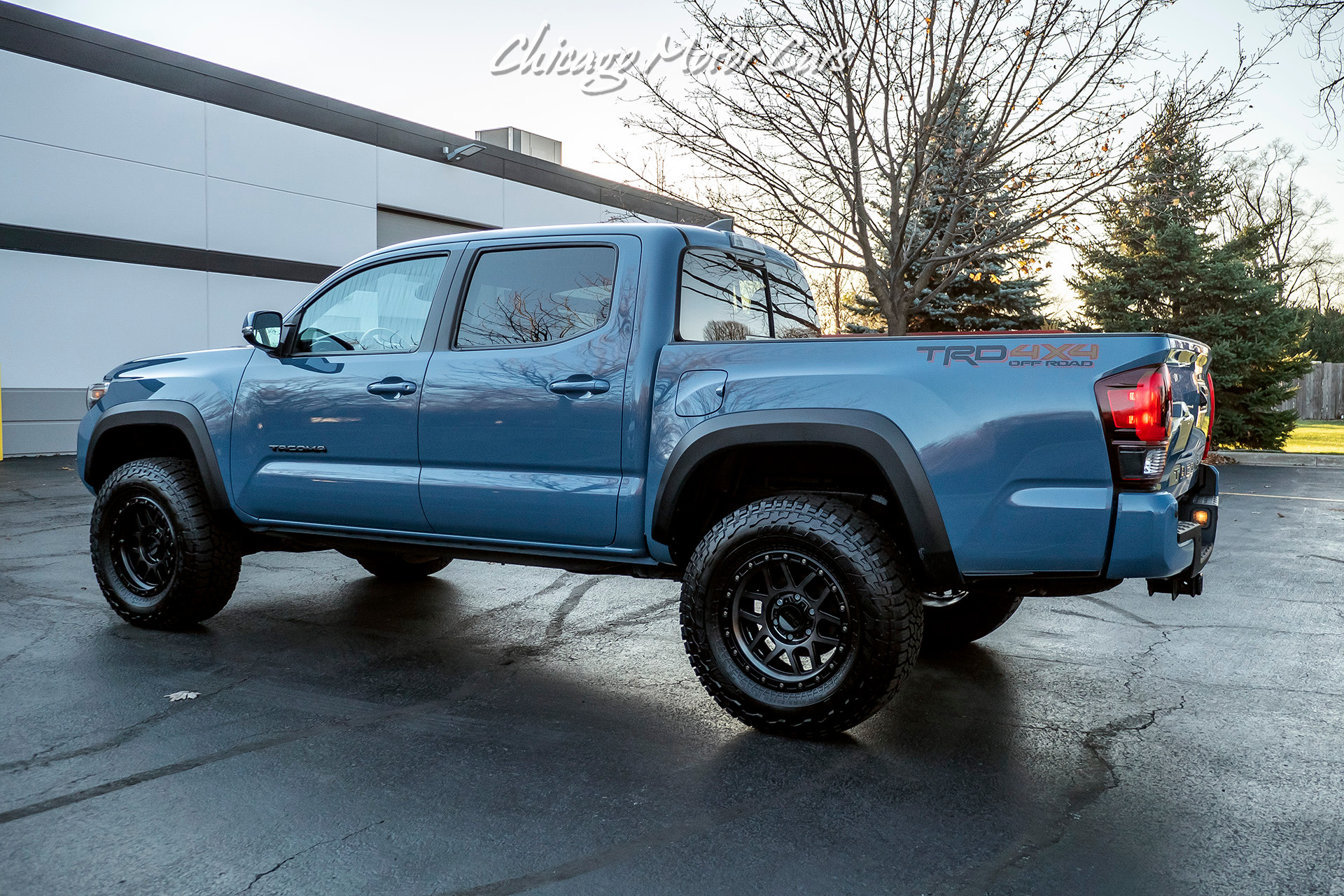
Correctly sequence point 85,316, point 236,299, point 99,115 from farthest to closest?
point 236,299 → point 85,316 → point 99,115

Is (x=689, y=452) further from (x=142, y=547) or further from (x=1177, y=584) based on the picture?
(x=142, y=547)

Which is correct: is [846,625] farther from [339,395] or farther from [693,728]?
[339,395]

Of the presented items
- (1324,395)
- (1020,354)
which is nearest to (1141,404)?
(1020,354)

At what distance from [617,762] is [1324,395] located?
4177cm

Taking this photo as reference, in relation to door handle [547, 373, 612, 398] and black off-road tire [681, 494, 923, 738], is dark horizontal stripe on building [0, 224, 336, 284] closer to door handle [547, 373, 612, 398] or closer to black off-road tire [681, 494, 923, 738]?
door handle [547, 373, 612, 398]

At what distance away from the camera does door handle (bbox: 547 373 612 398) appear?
157 inches

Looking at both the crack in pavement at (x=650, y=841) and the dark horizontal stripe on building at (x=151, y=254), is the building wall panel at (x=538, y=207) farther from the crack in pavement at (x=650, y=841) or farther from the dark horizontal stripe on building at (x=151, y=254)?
the crack in pavement at (x=650, y=841)

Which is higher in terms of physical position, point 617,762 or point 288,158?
point 288,158

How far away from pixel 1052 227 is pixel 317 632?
31.9 ft

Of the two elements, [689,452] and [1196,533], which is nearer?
[1196,533]

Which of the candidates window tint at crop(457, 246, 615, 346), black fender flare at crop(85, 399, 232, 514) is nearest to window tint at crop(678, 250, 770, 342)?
window tint at crop(457, 246, 615, 346)

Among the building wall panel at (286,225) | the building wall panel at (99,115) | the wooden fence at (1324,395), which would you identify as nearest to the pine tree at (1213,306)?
the building wall panel at (286,225)

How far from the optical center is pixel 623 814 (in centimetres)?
301

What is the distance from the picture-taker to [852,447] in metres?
3.57
